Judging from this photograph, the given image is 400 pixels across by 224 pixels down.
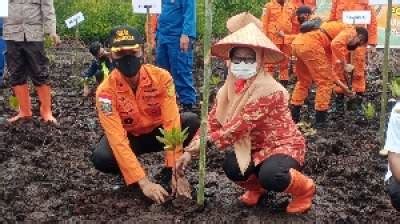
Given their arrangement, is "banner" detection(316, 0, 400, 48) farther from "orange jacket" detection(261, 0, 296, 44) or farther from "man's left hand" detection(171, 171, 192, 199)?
"man's left hand" detection(171, 171, 192, 199)

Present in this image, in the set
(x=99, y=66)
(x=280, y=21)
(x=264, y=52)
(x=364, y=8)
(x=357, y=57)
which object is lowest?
(x=99, y=66)

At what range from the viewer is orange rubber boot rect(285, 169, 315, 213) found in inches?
156

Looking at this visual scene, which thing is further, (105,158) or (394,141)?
(105,158)

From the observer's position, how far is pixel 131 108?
176 inches

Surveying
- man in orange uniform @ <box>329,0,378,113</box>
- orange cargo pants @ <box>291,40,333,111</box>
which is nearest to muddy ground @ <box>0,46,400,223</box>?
orange cargo pants @ <box>291,40,333,111</box>

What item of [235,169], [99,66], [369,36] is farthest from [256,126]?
[369,36]

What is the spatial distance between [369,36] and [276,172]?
4779mm

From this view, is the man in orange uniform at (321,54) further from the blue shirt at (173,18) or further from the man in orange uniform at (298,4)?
the man in orange uniform at (298,4)

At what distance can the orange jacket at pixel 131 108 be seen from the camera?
4.27 m

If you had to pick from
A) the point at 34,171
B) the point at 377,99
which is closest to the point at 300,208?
the point at 34,171

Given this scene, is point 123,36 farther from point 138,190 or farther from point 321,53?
point 321,53

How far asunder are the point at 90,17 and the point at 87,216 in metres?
9.04

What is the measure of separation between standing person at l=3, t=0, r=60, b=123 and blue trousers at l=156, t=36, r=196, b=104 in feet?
3.86

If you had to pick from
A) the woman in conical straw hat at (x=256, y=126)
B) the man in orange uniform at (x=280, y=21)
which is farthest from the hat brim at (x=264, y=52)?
the man in orange uniform at (x=280, y=21)
